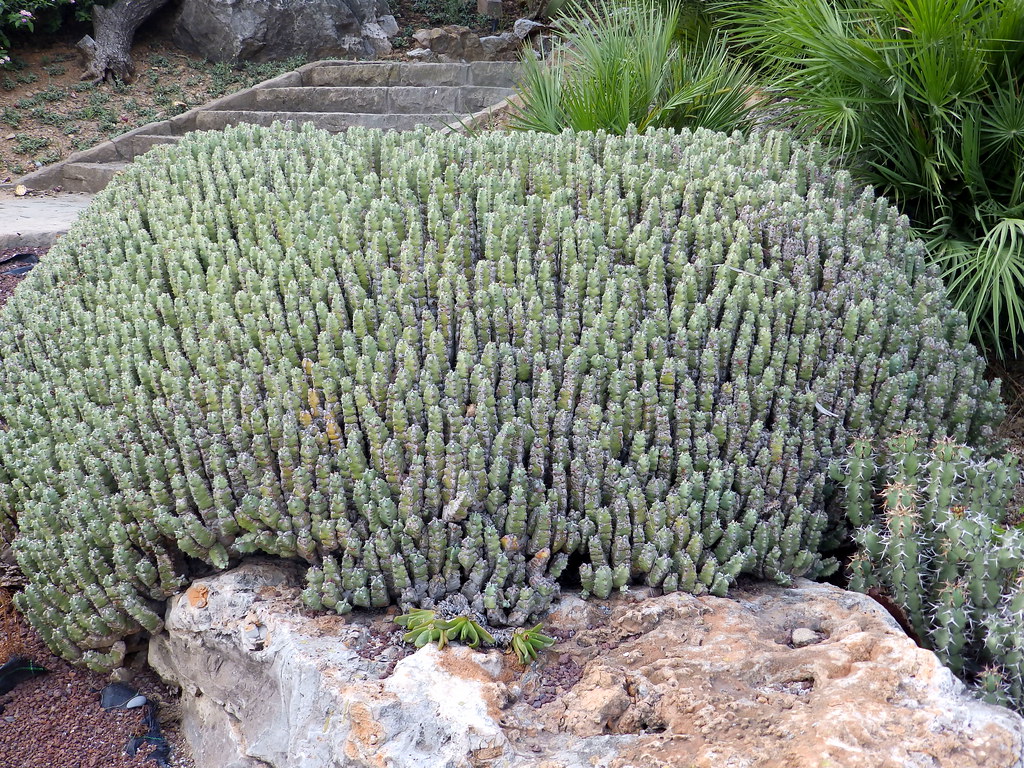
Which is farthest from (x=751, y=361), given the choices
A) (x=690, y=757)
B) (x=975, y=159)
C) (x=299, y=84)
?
(x=299, y=84)

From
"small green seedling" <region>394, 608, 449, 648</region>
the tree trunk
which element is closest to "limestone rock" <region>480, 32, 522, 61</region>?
the tree trunk

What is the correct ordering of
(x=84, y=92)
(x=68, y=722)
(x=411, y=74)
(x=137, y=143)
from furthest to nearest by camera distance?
(x=84, y=92), (x=411, y=74), (x=137, y=143), (x=68, y=722)

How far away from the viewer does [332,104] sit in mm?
9438

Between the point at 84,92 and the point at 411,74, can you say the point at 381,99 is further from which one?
the point at 84,92

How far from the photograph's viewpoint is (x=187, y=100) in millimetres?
10094

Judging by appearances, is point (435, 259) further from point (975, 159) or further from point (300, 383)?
point (975, 159)

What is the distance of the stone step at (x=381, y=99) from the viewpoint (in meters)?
8.84

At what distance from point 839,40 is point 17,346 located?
3736 millimetres

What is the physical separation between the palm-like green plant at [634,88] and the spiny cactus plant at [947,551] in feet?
8.57

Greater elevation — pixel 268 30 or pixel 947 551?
pixel 268 30

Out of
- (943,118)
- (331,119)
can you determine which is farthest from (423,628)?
(331,119)

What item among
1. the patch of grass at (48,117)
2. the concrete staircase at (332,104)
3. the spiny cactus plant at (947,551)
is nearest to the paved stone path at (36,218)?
the concrete staircase at (332,104)

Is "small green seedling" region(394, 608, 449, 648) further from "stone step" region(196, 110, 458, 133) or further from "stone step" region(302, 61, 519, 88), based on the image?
"stone step" region(302, 61, 519, 88)

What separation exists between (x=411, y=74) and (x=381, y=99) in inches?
25.7
